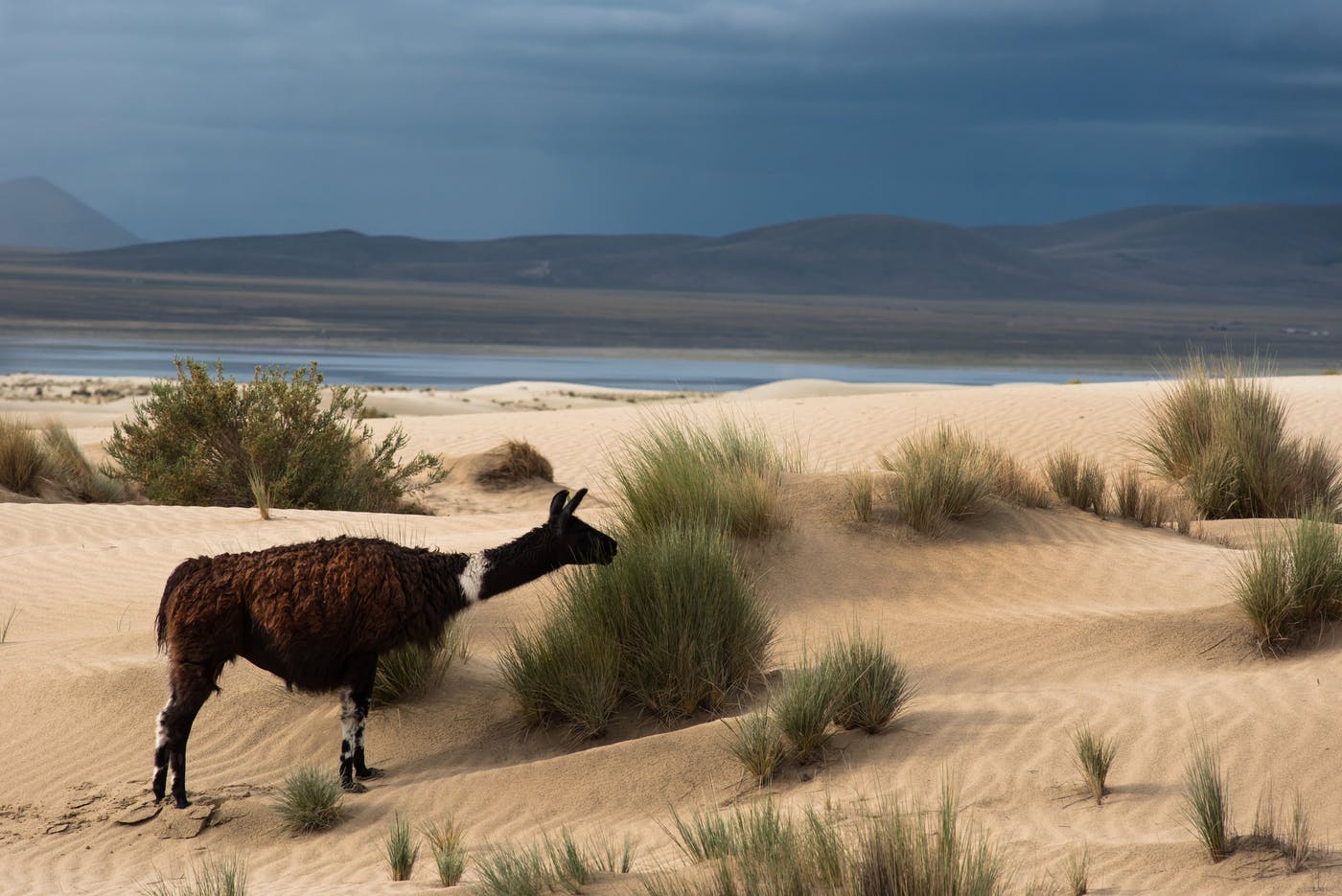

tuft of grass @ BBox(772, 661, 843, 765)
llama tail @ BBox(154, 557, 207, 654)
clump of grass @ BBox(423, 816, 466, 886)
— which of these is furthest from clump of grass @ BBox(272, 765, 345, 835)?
tuft of grass @ BBox(772, 661, 843, 765)

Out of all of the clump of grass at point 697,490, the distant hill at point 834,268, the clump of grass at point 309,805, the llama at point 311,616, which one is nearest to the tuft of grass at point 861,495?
the clump of grass at point 697,490

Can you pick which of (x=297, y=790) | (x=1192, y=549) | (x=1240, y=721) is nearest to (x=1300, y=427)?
(x=1192, y=549)

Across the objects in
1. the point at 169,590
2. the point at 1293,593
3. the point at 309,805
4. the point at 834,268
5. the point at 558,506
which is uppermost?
the point at 834,268

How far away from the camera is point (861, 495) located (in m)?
10.4

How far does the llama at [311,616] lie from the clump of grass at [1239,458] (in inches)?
349

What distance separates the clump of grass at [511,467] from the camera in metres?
17.9

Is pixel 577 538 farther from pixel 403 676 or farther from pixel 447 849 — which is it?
pixel 447 849

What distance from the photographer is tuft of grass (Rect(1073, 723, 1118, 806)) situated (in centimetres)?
570

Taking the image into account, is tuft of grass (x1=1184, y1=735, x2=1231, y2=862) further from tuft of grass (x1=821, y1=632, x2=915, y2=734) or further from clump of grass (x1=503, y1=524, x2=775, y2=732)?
clump of grass (x1=503, y1=524, x2=775, y2=732)

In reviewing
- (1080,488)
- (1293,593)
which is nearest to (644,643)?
(1293,593)

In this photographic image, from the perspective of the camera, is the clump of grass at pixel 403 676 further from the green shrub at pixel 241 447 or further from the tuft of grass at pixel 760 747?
the green shrub at pixel 241 447

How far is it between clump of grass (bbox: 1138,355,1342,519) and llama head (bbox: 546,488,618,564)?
8121mm

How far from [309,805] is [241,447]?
9762 millimetres

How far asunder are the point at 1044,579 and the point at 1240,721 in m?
3.53
